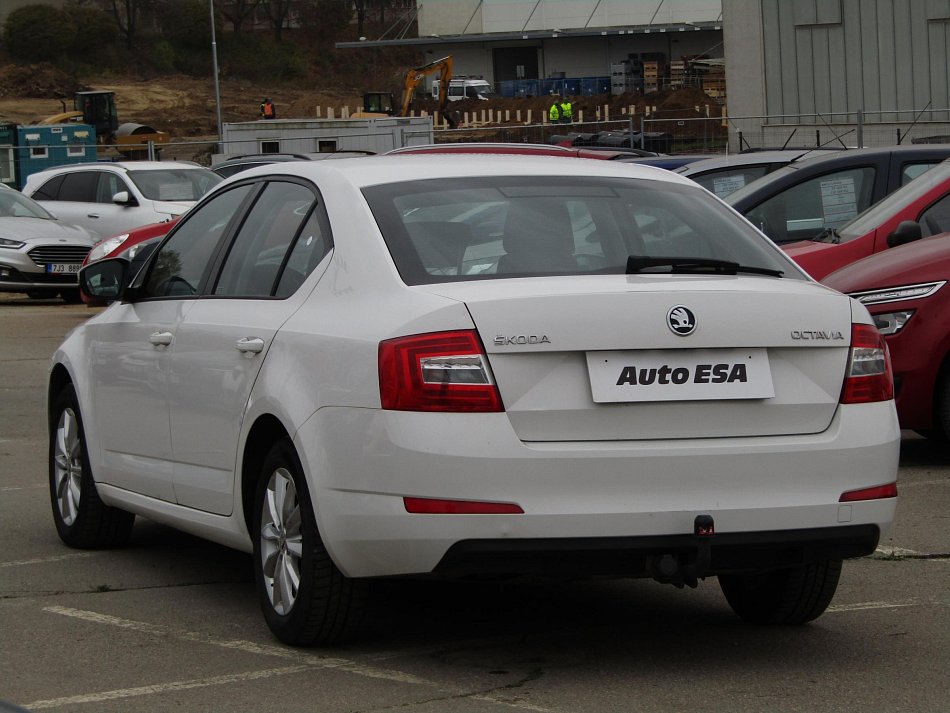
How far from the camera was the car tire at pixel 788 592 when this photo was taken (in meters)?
5.44

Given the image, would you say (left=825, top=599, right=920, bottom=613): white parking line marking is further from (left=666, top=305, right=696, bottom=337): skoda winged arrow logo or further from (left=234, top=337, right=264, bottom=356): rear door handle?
(left=234, top=337, right=264, bottom=356): rear door handle

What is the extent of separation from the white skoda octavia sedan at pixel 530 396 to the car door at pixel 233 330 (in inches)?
0.6

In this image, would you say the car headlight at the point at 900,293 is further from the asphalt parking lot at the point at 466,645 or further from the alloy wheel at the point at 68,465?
the alloy wheel at the point at 68,465

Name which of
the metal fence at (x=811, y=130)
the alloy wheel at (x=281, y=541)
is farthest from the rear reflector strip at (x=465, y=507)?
the metal fence at (x=811, y=130)

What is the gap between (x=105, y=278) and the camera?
697cm

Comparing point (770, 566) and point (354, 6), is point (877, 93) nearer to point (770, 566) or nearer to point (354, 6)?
Answer: point (770, 566)

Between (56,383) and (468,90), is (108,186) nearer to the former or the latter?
(56,383)

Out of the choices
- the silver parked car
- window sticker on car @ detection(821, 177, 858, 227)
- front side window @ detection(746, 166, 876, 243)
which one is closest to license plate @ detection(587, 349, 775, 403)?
front side window @ detection(746, 166, 876, 243)

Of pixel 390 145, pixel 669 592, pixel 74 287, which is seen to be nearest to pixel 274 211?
pixel 669 592

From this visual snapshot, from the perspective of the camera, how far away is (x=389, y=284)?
15.9ft

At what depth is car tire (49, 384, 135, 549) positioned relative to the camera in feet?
22.9

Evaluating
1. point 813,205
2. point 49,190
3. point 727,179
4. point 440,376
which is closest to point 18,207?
point 49,190

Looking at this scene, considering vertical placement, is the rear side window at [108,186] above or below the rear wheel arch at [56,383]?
above

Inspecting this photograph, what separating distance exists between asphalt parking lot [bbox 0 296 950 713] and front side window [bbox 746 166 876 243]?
16.4 ft
